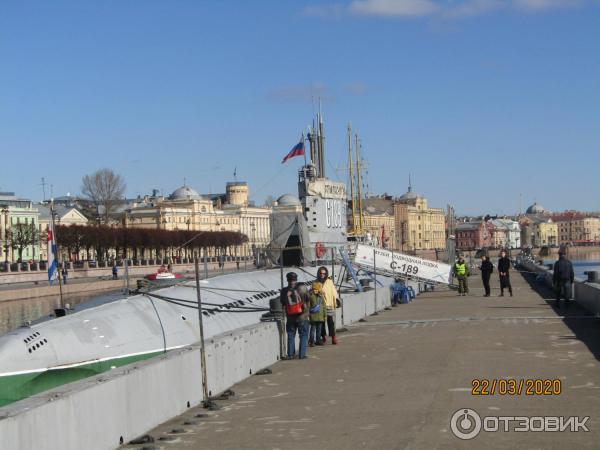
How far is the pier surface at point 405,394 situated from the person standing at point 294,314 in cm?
42

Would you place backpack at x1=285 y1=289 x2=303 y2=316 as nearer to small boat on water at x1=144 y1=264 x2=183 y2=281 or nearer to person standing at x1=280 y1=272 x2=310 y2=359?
person standing at x1=280 y1=272 x2=310 y2=359

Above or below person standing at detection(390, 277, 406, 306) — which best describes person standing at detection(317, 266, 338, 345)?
above

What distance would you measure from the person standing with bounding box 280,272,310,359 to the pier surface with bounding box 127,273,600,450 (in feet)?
1.38

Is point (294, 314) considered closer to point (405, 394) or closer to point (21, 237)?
point (405, 394)

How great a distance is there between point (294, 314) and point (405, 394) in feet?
15.8

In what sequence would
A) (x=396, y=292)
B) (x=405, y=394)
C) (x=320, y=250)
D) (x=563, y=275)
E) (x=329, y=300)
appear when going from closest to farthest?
(x=405, y=394)
(x=329, y=300)
(x=563, y=275)
(x=396, y=292)
(x=320, y=250)

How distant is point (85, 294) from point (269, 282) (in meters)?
47.0

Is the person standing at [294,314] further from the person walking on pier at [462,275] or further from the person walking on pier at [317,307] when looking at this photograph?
the person walking on pier at [462,275]

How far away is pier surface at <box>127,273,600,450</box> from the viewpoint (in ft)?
35.7

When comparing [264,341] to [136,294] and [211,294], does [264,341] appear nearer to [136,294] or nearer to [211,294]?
[136,294]

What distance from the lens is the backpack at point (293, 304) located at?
714 inches

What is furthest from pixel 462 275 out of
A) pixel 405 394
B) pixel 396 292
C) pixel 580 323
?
pixel 405 394

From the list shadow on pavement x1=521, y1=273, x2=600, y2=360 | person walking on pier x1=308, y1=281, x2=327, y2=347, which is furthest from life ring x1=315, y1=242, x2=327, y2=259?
person walking on pier x1=308, y1=281, x2=327, y2=347

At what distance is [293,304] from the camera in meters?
18.2
